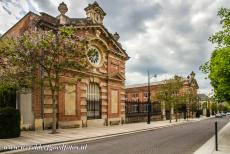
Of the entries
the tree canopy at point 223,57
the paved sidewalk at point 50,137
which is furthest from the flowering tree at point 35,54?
the tree canopy at point 223,57

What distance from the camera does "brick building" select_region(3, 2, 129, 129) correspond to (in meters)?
24.6

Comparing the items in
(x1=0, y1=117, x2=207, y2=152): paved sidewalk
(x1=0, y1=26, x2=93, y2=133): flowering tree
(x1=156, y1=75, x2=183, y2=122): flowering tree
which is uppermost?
(x1=0, y1=26, x2=93, y2=133): flowering tree

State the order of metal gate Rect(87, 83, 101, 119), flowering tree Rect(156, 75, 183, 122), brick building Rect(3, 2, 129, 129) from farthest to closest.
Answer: flowering tree Rect(156, 75, 183, 122)
metal gate Rect(87, 83, 101, 119)
brick building Rect(3, 2, 129, 129)

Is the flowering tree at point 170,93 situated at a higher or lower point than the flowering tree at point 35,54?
lower

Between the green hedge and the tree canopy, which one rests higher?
the tree canopy

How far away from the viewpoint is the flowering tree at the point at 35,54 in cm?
2025

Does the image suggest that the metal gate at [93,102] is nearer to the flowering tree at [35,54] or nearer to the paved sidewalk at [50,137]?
the paved sidewalk at [50,137]

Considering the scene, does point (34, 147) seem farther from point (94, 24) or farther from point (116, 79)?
point (116, 79)

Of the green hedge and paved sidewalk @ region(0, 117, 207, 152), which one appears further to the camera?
the green hedge

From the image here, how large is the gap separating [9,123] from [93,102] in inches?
547

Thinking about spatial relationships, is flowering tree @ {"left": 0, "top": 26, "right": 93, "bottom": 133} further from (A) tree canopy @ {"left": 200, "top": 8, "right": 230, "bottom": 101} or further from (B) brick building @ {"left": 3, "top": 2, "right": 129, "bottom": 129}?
(A) tree canopy @ {"left": 200, "top": 8, "right": 230, "bottom": 101}

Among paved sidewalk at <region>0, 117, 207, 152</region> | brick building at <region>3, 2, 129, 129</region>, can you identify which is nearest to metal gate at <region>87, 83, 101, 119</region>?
brick building at <region>3, 2, 129, 129</region>

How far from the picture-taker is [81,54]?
21.7 meters

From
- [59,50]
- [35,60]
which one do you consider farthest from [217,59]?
[35,60]
